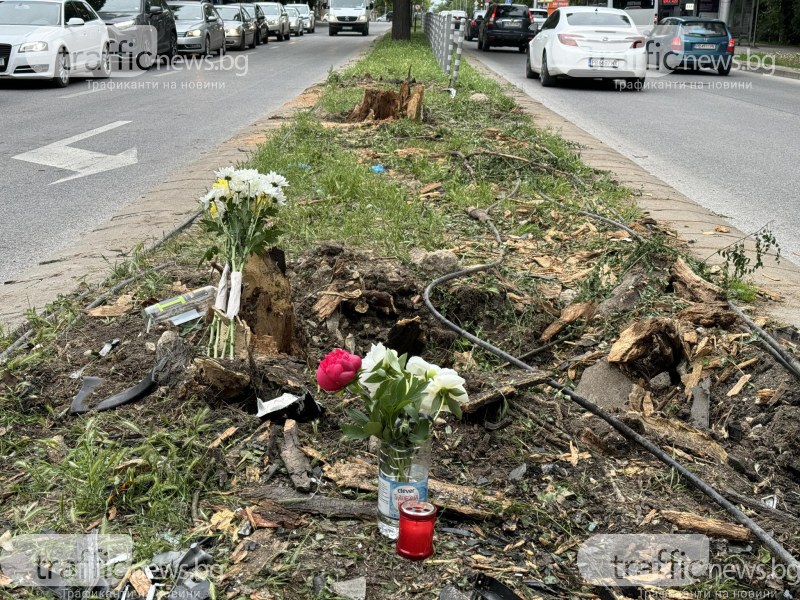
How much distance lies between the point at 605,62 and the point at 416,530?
1690cm

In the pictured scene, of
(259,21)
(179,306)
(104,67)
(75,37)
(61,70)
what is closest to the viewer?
(179,306)

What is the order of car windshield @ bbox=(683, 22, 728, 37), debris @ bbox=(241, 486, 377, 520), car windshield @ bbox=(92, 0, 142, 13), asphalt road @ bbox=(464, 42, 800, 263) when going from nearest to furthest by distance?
debris @ bbox=(241, 486, 377, 520) < asphalt road @ bbox=(464, 42, 800, 263) < car windshield @ bbox=(92, 0, 142, 13) < car windshield @ bbox=(683, 22, 728, 37)

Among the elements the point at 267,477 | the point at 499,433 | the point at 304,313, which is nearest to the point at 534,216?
the point at 304,313

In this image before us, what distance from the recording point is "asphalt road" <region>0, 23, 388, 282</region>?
679 cm

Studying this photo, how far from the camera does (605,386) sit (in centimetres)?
371

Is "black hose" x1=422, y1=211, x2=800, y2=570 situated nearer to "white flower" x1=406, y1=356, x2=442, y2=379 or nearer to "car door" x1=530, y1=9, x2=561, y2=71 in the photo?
"white flower" x1=406, y1=356, x2=442, y2=379

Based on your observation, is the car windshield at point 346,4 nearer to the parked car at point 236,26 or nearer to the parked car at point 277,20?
the parked car at point 277,20

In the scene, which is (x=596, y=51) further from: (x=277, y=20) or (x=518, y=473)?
(x=277, y=20)

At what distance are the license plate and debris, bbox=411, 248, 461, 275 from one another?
562 inches

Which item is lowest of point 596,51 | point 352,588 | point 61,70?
→ point 352,588

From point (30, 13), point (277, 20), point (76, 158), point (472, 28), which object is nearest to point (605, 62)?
point (30, 13)

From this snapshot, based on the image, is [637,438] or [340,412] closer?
[637,438]

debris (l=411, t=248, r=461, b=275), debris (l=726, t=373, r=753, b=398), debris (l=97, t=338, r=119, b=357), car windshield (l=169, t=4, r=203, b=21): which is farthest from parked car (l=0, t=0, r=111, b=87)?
debris (l=726, t=373, r=753, b=398)

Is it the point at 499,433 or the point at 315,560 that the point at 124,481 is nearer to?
the point at 315,560
